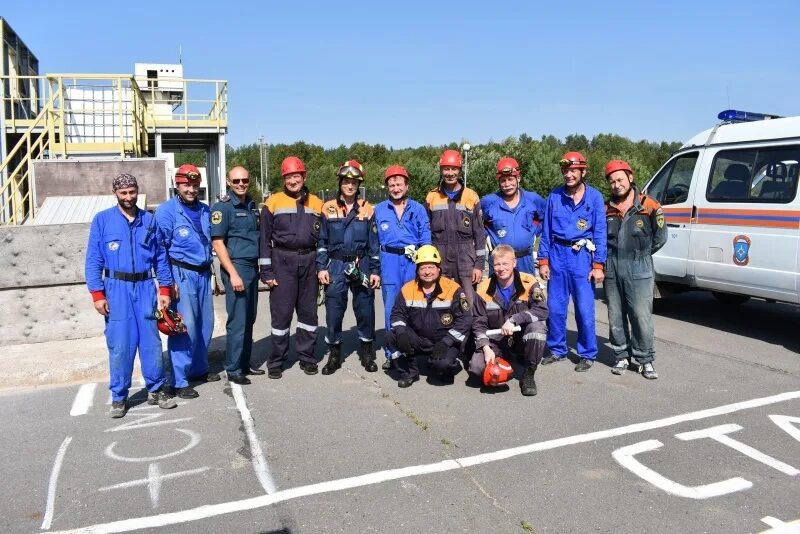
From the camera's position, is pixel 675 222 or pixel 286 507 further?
pixel 675 222

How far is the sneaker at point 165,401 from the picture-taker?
545cm

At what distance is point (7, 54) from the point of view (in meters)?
15.9

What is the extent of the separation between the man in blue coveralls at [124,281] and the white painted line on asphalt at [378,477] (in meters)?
1.92

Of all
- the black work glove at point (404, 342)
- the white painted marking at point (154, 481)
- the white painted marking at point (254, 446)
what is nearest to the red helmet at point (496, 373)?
the black work glove at point (404, 342)

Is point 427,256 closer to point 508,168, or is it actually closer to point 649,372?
point 508,168

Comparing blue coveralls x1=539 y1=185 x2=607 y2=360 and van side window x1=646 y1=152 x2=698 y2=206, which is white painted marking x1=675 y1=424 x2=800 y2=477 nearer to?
blue coveralls x1=539 y1=185 x2=607 y2=360

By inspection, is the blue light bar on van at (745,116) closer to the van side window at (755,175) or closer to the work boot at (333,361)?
the van side window at (755,175)

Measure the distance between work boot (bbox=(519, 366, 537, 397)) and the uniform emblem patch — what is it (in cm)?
337

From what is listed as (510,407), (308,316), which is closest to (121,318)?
(308,316)

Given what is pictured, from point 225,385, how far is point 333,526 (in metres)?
2.99

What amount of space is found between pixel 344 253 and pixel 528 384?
2174mm

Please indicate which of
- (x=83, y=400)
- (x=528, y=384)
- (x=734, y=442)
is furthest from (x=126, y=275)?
(x=734, y=442)

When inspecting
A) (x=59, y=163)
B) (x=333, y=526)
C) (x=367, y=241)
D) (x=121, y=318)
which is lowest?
(x=333, y=526)

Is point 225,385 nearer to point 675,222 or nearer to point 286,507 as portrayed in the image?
point 286,507
